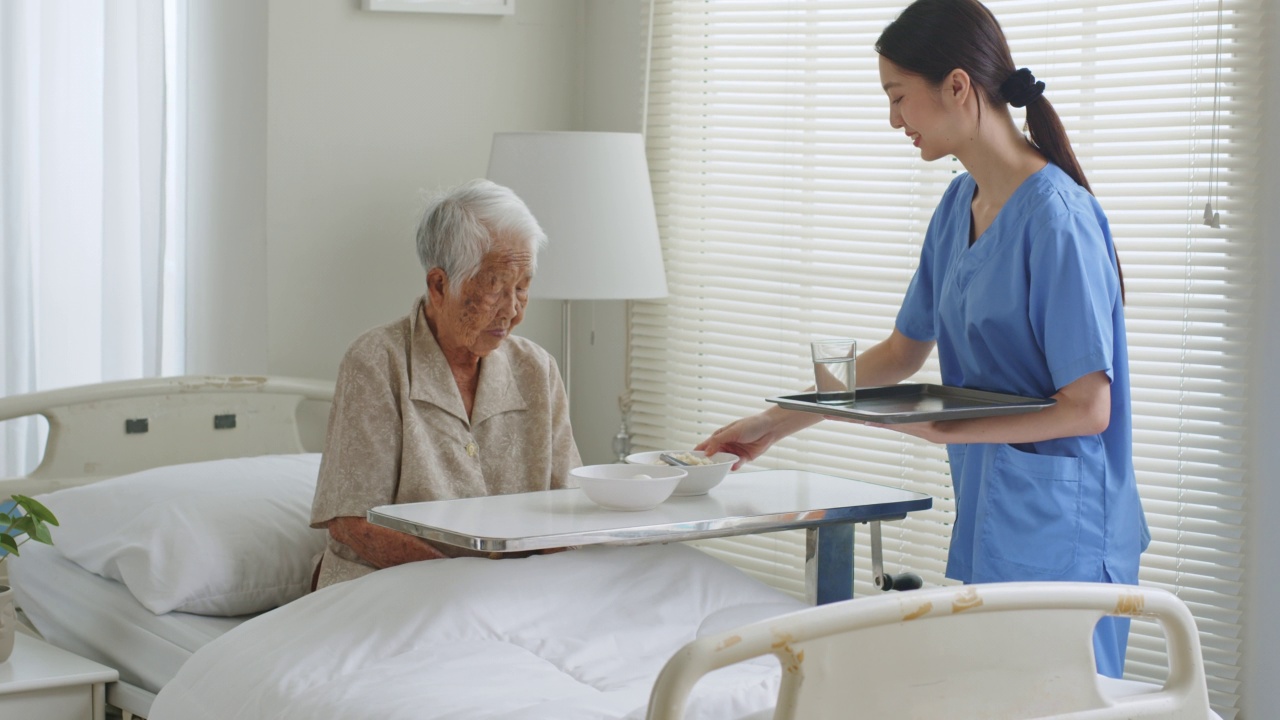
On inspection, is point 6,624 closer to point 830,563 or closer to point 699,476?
point 699,476

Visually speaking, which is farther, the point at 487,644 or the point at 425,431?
the point at 425,431

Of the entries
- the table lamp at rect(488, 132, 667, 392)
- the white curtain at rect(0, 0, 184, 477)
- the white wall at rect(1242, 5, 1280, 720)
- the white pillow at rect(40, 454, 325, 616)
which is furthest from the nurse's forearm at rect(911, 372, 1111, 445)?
the white curtain at rect(0, 0, 184, 477)

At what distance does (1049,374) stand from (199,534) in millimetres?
1405

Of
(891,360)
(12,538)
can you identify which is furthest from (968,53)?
(12,538)

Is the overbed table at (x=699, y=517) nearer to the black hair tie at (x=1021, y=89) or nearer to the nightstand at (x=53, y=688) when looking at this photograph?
the black hair tie at (x=1021, y=89)

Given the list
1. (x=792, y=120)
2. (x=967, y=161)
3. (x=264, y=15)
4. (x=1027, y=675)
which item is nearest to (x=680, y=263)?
(x=792, y=120)

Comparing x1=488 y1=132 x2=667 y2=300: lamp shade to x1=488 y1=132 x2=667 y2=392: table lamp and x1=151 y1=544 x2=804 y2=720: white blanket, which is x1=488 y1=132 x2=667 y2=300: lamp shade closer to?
x1=488 y1=132 x2=667 y2=392: table lamp

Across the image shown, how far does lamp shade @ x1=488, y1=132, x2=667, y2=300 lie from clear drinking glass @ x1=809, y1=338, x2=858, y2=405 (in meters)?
1.23

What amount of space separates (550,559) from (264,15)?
5.60ft

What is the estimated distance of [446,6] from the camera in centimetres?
327

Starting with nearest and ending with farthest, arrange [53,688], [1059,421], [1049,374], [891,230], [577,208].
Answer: [1059,421] → [1049,374] → [53,688] → [891,230] → [577,208]

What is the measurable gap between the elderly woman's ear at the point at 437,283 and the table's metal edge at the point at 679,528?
A: 53 centimetres

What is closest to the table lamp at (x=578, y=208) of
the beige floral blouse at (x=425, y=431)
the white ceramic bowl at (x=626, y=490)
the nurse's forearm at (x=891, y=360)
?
the beige floral blouse at (x=425, y=431)

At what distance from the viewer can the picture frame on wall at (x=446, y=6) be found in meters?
3.16
